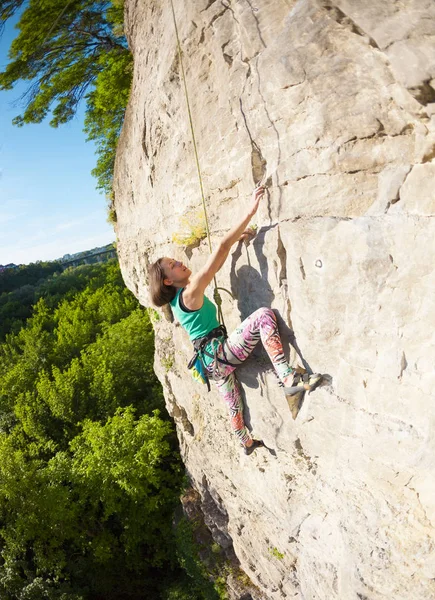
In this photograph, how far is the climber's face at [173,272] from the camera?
3.45m

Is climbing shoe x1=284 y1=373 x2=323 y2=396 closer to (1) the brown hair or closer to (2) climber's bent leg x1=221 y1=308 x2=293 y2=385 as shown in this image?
(2) climber's bent leg x1=221 y1=308 x2=293 y2=385

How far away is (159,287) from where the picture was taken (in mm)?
3457

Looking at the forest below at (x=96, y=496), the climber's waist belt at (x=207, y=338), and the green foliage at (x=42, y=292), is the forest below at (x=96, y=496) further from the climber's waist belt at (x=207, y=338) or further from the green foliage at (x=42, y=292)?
the green foliage at (x=42, y=292)

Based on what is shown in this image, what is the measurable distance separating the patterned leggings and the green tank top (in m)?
0.19

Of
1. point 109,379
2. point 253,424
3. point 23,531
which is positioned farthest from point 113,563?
point 253,424

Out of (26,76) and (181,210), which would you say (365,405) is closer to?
(181,210)

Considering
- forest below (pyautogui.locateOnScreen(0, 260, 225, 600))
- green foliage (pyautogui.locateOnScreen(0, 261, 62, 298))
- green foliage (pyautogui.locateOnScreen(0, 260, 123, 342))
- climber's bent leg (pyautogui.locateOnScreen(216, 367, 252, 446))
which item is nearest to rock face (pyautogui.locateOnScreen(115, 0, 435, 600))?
climber's bent leg (pyautogui.locateOnScreen(216, 367, 252, 446))

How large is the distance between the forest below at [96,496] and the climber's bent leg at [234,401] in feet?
13.0

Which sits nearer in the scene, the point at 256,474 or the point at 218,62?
the point at 218,62

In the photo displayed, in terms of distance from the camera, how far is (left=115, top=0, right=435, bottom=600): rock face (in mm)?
2535

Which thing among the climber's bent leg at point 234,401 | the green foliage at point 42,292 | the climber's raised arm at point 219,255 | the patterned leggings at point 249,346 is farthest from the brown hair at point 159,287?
the green foliage at point 42,292

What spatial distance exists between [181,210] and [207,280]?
6.46 feet

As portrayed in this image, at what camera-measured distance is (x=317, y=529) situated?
3873mm

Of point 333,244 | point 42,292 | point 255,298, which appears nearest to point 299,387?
point 255,298
